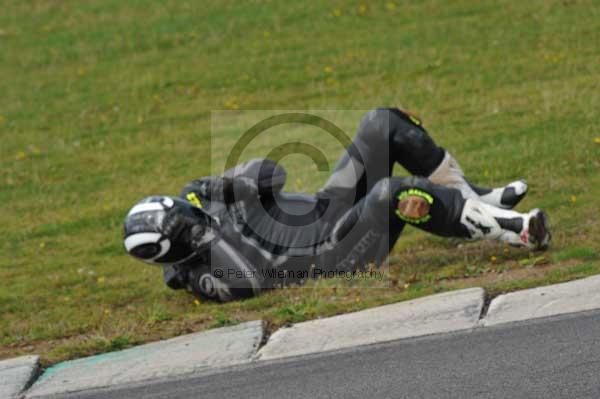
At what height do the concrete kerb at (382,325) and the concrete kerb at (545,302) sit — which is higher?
the concrete kerb at (545,302)

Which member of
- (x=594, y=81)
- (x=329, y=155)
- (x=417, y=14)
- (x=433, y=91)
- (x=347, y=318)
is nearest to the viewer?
(x=347, y=318)

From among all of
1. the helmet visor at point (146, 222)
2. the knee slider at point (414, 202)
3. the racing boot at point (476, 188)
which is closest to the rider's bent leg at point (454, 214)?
the knee slider at point (414, 202)

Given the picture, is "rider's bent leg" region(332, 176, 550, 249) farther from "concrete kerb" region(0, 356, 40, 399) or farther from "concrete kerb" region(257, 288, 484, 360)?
"concrete kerb" region(0, 356, 40, 399)

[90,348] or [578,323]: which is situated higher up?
[578,323]

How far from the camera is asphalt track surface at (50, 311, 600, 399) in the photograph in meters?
4.70

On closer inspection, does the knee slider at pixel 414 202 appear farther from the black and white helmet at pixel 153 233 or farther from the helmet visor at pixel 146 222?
the helmet visor at pixel 146 222

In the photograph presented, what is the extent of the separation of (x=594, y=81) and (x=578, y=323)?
6922mm

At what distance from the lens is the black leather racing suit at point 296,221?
275 inches

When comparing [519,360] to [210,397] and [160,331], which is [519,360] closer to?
[210,397]

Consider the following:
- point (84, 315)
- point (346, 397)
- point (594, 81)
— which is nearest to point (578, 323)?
point (346, 397)

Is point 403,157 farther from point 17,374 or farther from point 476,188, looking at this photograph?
point 17,374

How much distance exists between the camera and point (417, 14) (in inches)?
620

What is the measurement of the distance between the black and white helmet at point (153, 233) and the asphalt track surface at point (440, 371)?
1.46 m

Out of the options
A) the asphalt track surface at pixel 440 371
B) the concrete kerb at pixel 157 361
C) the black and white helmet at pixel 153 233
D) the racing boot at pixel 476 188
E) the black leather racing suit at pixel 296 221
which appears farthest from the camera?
the racing boot at pixel 476 188
